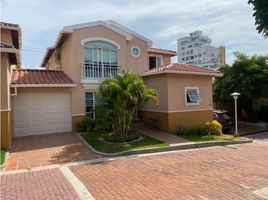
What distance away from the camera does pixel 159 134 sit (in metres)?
16.3

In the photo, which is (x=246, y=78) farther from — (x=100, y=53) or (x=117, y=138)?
(x=117, y=138)

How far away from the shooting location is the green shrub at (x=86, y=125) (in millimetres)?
16909

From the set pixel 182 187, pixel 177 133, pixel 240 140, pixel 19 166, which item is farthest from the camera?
pixel 177 133

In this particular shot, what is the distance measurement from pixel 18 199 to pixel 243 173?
7.34 m

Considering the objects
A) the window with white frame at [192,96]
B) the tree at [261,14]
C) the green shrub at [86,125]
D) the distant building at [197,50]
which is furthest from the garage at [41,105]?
the distant building at [197,50]

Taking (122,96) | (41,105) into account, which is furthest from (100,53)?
(122,96)

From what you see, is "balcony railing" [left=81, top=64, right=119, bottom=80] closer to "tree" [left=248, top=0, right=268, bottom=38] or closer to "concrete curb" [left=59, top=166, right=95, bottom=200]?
"concrete curb" [left=59, top=166, right=95, bottom=200]

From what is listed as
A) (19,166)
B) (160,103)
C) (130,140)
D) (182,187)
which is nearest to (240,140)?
(160,103)

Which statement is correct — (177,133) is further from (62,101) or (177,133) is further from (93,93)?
Result: (62,101)

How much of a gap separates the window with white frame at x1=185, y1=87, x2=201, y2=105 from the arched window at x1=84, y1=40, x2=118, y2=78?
569 centimetres

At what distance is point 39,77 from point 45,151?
6.54 m

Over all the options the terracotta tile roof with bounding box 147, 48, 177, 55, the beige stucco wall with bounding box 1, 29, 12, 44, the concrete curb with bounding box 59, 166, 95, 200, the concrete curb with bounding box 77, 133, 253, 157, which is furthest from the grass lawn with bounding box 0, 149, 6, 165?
the terracotta tile roof with bounding box 147, 48, 177, 55

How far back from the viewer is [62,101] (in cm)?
1716

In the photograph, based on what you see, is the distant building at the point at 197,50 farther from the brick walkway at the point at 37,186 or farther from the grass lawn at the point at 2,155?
the brick walkway at the point at 37,186
